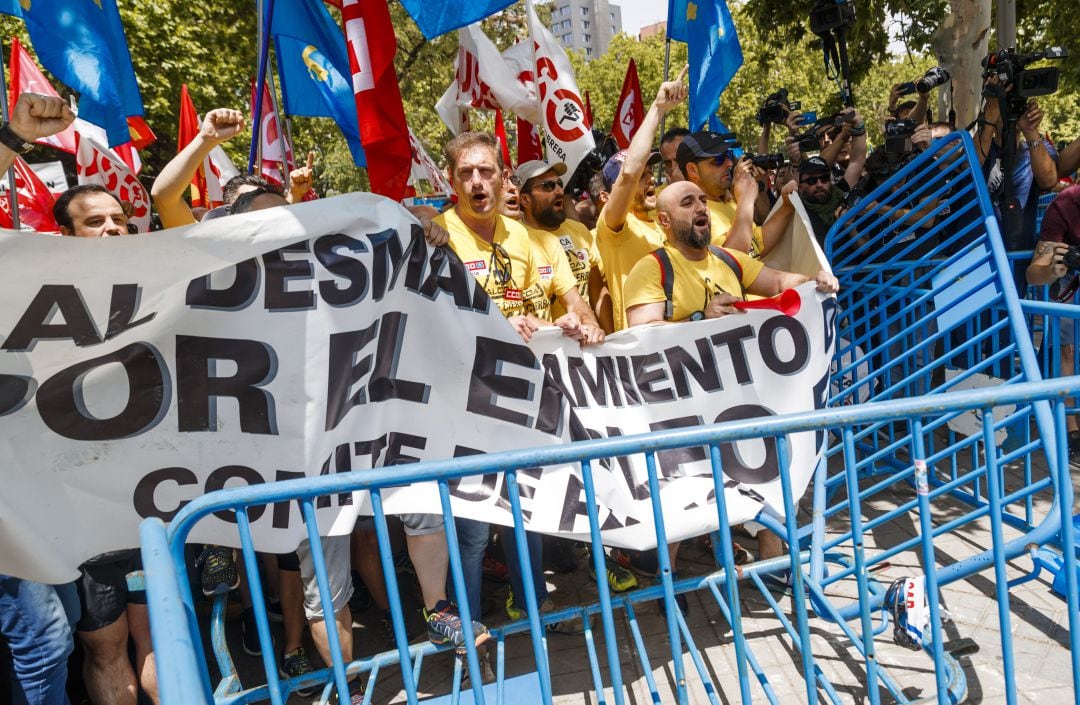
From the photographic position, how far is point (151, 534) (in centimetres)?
167

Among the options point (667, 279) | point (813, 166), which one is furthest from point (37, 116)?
point (813, 166)

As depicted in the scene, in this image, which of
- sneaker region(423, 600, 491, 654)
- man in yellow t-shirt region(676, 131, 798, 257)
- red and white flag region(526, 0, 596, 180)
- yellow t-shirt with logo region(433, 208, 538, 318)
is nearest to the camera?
sneaker region(423, 600, 491, 654)

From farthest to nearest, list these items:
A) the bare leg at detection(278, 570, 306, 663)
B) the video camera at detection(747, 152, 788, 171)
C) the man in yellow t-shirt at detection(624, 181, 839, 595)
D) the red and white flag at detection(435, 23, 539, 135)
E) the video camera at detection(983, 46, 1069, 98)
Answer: the red and white flag at detection(435, 23, 539, 135)
the video camera at detection(747, 152, 788, 171)
the video camera at detection(983, 46, 1069, 98)
the man in yellow t-shirt at detection(624, 181, 839, 595)
the bare leg at detection(278, 570, 306, 663)

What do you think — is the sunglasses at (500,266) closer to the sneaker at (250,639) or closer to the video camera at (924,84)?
the sneaker at (250,639)

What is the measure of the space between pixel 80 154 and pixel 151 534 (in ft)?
19.9

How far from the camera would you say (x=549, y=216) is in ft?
14.2

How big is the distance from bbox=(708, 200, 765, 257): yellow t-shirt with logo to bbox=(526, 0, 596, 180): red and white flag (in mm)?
901

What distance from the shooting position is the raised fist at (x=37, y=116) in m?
2.47

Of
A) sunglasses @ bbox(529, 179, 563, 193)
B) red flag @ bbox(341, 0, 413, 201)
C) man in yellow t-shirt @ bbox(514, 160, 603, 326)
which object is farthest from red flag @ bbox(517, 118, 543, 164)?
red flag @ bbox(341, 0, 413, 201)

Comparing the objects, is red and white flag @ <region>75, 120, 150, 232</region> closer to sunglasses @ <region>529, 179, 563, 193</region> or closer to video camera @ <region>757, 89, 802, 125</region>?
sunglasses @ <region>529, 179, 563, 193</region>

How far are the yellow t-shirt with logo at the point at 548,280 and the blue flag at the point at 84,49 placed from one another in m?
2.68

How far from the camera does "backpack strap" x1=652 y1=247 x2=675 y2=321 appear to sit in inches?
142

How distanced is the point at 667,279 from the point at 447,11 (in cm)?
180

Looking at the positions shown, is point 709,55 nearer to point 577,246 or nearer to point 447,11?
point 577,246
